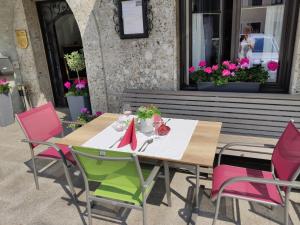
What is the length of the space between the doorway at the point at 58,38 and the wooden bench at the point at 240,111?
316 cm

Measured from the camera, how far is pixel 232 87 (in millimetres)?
3506

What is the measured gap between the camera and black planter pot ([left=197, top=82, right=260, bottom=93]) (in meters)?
3.39

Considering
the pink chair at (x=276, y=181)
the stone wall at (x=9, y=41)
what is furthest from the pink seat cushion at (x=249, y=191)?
the stone wall at (x=9, y=41)

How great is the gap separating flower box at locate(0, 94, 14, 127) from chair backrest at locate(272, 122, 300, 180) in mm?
5262

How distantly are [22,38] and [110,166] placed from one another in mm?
4792

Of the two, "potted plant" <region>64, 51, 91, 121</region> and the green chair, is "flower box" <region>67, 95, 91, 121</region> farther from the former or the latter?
the green chair

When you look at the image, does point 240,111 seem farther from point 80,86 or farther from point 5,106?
point 5,106

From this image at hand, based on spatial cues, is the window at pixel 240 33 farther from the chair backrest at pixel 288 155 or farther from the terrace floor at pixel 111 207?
the terrace floor at pixel 111 207

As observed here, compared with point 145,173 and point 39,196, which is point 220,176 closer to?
point 145,173

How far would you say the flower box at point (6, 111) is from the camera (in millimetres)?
5227

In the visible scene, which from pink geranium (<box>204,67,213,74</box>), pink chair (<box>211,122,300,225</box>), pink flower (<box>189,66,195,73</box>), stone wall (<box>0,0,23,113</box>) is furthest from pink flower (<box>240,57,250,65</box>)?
stone wall (<box>0,0,23,113</box>)

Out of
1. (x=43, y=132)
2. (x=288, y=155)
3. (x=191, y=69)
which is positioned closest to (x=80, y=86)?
(x=43, y=132)

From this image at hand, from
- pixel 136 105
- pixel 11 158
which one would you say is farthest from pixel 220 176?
pixel 11 158

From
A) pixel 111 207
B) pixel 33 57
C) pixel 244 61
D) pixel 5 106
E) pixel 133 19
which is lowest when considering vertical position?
pixel 111 207
